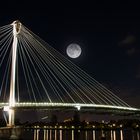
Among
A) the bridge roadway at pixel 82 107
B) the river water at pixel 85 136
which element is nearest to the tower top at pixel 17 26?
the bridge roadway at pixel 82 107

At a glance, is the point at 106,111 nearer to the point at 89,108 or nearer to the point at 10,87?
the point at 89,108

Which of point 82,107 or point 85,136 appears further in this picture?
point 85,136

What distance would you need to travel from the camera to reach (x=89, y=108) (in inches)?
1781

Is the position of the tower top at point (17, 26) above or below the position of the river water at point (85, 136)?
above

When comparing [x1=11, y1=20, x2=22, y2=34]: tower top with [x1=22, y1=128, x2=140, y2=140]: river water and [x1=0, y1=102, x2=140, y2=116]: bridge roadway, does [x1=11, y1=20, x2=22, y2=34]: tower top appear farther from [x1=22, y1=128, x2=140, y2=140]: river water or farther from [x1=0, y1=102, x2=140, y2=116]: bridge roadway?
[x1=22, y1=128, x2=140, y2=140]: river water

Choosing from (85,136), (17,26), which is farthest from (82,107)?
(85,136)

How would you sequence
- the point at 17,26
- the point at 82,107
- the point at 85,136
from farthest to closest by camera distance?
the point at 85,136
the point at 82,107
the point at 17,26

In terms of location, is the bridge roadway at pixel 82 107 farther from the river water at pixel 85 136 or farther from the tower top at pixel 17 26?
the tower top at pixel 17 26

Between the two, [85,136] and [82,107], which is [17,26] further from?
[85,136]

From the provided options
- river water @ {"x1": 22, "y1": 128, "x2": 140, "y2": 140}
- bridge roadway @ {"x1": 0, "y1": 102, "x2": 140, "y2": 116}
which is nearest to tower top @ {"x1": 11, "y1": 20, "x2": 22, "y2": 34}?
bridge roadway @ {"x1": 0, "y1": 102, "x2": 140, "y2": 116}

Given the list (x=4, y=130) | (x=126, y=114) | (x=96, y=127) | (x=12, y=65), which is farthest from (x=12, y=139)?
(x=96, y=127)

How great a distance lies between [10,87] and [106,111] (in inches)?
838

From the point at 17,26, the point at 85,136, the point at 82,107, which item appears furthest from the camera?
the point at 85,136

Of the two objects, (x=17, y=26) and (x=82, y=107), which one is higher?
(x=17, y=26)
